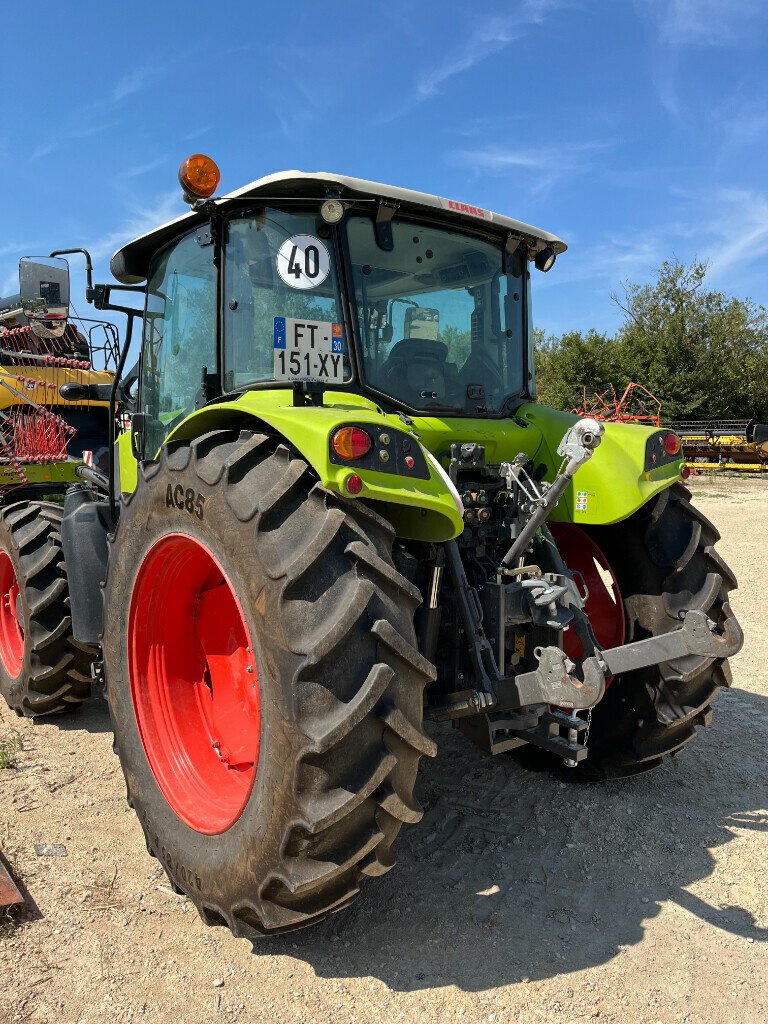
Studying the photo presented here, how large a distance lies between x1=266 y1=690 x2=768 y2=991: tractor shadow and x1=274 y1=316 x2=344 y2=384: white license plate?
75.3 inches

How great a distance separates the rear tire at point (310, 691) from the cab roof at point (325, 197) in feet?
3.35

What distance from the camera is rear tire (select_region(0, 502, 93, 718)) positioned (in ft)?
14.8

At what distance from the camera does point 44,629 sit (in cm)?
453

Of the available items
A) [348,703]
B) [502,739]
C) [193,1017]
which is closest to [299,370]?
[348,703]

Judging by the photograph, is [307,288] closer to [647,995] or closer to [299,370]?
[299,370]

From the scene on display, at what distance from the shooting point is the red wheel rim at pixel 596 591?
3.65m

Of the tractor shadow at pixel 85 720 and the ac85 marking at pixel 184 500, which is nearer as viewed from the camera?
the ac85 marking at pixel 184 500

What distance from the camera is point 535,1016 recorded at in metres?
2.34

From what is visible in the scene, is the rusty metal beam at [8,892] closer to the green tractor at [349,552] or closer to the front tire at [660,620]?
the green tractor at [349,552]

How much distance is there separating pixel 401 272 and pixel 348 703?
1823 millimetres

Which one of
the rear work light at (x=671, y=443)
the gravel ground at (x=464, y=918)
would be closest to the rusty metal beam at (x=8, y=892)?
the gravel ground at (x=464, y=918)

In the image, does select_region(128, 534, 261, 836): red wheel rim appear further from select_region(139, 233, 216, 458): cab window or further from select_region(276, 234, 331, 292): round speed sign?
select_region(276, 234, 331, 292): round speed sign

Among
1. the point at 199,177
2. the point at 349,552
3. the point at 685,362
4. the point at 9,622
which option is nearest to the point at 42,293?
the point at 9,622

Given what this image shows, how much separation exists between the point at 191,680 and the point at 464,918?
141 cm
